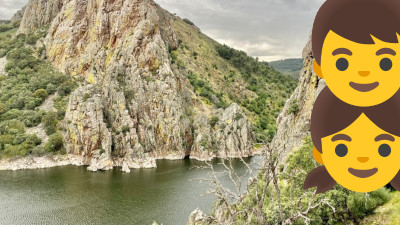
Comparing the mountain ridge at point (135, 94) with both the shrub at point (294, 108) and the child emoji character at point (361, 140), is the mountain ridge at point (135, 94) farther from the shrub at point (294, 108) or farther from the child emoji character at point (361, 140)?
the child emoji character at point (361, 140)

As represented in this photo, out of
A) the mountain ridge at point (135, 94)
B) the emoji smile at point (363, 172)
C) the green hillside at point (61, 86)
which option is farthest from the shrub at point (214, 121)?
the emoji smile at point (363, 172)

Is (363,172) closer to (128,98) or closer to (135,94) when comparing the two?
(128,98)

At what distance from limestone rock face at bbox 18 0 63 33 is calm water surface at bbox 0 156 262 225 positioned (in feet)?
250

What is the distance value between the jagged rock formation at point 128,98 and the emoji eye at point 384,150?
Answer: 64262mm

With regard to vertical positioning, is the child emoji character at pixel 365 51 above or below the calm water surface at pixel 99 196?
above

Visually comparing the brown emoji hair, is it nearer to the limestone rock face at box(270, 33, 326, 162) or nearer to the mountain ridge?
the limestone rock face at box(270, 33, 326, 162)

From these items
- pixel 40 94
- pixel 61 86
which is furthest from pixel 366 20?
pixel 40 94

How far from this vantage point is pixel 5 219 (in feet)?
129

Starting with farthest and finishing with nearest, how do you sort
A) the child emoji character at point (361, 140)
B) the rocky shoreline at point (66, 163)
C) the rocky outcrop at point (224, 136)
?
the rocky outcrop at point (224, 136), the rocky shoreline at point (66, 163), the child emoji character at point (361, 140)

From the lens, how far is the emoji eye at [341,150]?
6.83 meters

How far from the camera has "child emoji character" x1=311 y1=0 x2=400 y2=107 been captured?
638cm

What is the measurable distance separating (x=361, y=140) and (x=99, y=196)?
47.2m

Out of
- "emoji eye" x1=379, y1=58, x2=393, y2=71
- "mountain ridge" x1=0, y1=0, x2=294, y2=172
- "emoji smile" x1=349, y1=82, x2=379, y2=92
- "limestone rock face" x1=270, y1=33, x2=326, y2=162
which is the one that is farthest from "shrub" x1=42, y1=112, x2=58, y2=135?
"emoji eye" x1=379, y1=58, x2=393, y2=71

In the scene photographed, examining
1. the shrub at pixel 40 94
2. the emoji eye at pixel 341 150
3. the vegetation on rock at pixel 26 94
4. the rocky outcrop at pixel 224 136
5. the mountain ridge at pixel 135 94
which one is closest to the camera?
the emoji eye at pixel 341 150
